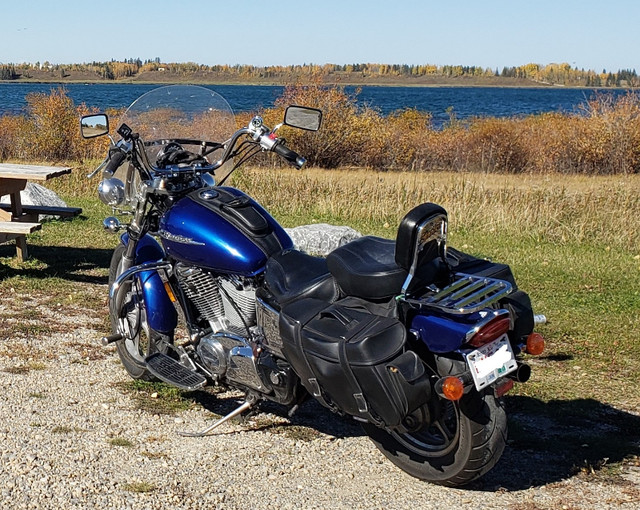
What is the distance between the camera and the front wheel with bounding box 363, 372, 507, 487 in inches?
146

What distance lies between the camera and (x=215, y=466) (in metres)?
4.31

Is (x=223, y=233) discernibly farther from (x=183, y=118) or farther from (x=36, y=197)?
(x=36, y=197)

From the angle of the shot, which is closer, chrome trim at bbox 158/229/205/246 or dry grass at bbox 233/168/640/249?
chrome trim at bbox 158/229/205/246

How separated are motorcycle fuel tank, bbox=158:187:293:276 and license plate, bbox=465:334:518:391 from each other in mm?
1254

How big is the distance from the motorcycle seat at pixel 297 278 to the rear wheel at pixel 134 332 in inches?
42.5

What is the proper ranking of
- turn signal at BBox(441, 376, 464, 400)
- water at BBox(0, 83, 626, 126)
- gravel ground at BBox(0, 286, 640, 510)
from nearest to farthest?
turn signal at BBox(441, 376, 464, 400), gravel ground at BBox(0, 286, 640, 510), water at BBox(0, 83, 626, 126)

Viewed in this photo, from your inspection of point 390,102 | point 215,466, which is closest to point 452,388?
point 215,466

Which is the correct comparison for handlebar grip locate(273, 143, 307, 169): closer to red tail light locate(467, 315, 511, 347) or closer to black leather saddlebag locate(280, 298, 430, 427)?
black leather saddlebag locate(280, 298, 430, 427)

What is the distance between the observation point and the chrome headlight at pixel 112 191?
4.95 metres

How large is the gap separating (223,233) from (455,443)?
1.51 metres

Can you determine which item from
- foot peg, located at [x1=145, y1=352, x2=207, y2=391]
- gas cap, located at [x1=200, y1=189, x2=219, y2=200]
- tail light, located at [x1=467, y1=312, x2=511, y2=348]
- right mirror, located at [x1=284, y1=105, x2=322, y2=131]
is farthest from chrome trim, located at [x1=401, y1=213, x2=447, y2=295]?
foot peg, located at [x1=145, y1=352, x2=207, y2=391]

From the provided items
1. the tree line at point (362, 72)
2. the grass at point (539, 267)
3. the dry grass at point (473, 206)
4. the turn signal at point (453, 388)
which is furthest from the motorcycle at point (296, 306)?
the tree line at point (362, 72)

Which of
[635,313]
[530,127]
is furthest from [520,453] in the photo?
[530,127]

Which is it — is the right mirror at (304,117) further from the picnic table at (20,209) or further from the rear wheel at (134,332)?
the picnic table at (20,209)
